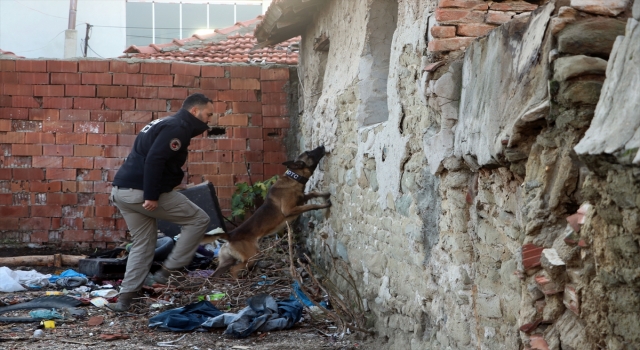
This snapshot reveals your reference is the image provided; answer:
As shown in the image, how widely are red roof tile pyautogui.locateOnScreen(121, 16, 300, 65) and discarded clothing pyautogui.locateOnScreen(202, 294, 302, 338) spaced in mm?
6812

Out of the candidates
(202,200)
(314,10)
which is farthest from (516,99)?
(202,200)

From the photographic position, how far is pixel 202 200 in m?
8.47

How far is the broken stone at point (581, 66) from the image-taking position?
2.20 metres

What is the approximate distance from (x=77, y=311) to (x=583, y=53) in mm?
5235

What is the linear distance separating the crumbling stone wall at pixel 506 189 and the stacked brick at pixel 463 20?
74 mm

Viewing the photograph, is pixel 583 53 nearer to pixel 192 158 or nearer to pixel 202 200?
pixel 202 200

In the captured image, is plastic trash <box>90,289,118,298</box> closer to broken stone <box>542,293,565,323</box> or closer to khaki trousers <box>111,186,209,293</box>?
khaki trousers <box>111,186,209,293</box>

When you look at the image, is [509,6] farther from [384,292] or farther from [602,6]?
[384,292]

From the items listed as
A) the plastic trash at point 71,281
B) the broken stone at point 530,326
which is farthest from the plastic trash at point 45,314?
the broken stone at point 530,326

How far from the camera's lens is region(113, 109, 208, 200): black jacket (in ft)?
20.9

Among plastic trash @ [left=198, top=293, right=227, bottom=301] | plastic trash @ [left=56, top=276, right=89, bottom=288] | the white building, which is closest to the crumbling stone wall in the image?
plastic trash @ [left=198, top=293, right=227, bottom=301]

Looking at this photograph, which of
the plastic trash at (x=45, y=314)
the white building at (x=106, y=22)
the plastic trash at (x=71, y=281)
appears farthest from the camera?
the white building at (x=106, y=22)

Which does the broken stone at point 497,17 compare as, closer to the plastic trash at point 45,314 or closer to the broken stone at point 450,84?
the broken stone at point 450,84

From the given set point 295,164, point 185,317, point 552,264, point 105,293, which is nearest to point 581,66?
point 552,264
